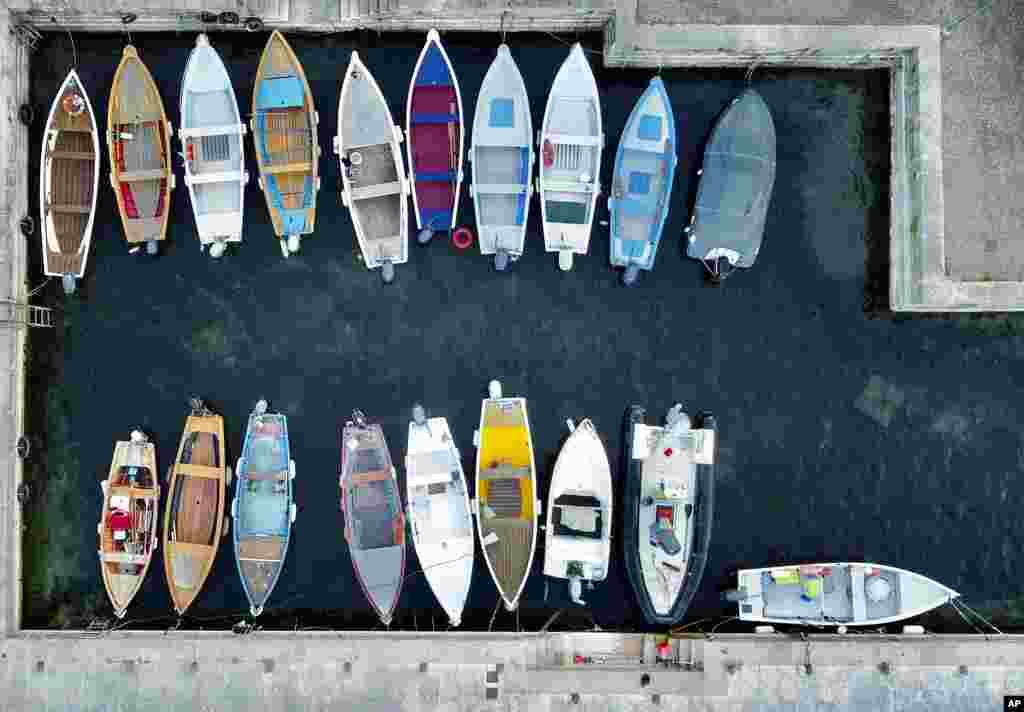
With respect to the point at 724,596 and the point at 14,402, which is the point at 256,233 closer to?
the point at 14,402

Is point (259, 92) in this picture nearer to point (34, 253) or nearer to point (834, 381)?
point (34, 253)

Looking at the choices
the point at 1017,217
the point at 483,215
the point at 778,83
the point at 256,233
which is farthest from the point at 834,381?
the point at 256,233

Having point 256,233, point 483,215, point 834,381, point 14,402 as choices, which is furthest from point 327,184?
point 834,381

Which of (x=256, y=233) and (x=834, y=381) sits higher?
(x=256, y=233)

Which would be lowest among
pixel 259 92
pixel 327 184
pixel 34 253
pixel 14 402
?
pixel 14 402

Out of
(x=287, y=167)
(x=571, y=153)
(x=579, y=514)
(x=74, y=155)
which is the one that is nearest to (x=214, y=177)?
(x=287, y=167)

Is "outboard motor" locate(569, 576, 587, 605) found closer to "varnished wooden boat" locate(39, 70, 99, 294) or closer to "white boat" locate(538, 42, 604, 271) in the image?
"white boat" locate(538, 42, 604, 271)
